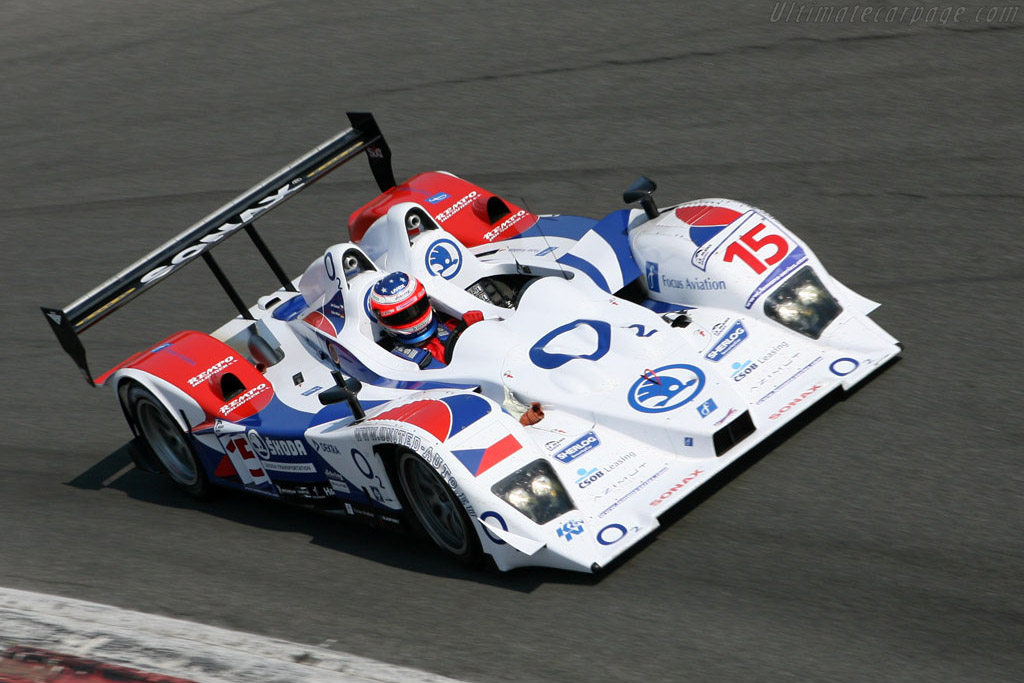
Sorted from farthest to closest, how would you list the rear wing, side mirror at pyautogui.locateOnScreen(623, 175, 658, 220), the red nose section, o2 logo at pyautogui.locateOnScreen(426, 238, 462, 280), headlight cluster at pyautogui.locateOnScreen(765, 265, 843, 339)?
the red nose section, o2 logo at pyautogui.locateOnScreen(426, 238, 462, 280), side mirror at pyautogui.locateOnScreen(623, 175, 658, 220), the rear wing, headlight cluster at pyautogui.locateOnScreen(765, 265, 843, 339)

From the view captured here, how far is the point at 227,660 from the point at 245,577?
1.02 metres

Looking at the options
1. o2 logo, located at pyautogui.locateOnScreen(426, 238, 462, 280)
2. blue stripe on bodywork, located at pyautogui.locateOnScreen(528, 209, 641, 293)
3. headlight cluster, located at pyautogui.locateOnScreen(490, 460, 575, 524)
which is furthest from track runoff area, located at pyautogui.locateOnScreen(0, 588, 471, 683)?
blue stripe on bodywork, located at pyautogui.locateOnScreen(528, 209, 641, 293)

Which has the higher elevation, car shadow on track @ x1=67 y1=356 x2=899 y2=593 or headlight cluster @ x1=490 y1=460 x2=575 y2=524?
headlight cluster @ x1=490 y1=460 x2=575 y2=524

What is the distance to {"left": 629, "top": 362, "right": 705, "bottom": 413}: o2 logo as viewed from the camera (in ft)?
20.4

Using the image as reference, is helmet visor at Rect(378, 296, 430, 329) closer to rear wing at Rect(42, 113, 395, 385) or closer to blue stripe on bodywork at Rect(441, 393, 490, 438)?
blue stripe on bodywork at Rect(441, 393, 490, 438)

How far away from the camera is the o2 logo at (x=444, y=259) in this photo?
7.97m

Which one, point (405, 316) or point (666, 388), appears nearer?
point (666, 388)

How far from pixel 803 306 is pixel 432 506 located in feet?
8.15

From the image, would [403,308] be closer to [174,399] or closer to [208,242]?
[208,242]

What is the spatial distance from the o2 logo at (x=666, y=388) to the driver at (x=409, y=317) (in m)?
1.33

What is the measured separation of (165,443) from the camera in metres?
7.97

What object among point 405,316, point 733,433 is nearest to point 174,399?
point 405,316

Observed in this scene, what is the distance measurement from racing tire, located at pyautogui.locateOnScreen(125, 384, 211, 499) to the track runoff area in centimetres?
133

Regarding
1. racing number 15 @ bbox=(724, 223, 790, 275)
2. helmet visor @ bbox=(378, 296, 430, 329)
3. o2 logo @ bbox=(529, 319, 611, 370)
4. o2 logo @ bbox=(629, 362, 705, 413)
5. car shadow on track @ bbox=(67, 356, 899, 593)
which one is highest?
helmet visor @ bbox=(378, 296, 430, 329)
